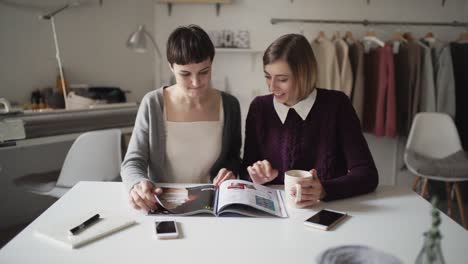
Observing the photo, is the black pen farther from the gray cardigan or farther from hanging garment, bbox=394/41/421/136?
hanging garment, bbox=394/41/421/136

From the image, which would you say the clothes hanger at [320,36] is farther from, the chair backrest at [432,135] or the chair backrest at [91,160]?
the chair backrest at [91,160]

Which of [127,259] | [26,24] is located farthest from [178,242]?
[26,24]

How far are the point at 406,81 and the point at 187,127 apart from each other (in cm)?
243

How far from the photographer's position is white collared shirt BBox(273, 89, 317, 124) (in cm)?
148

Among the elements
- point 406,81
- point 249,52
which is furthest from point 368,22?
point 249,52

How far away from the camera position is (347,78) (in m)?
3.30

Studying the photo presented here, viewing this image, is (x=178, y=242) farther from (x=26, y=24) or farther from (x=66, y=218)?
(x=26, y=24)

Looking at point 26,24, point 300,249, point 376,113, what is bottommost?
point 376,113

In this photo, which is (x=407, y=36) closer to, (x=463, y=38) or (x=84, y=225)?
(x=463, y=38)

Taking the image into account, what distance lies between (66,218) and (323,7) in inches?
120

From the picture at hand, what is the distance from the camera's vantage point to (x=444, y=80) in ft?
10.6

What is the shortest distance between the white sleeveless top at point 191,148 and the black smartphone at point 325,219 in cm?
53

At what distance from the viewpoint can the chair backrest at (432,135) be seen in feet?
10.2

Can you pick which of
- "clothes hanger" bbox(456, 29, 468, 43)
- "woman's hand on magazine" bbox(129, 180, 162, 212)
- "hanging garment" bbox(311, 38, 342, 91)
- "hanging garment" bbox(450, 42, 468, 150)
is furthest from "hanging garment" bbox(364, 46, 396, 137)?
"woman's hand on magazine" bbox(129, 180, 162, 212)
